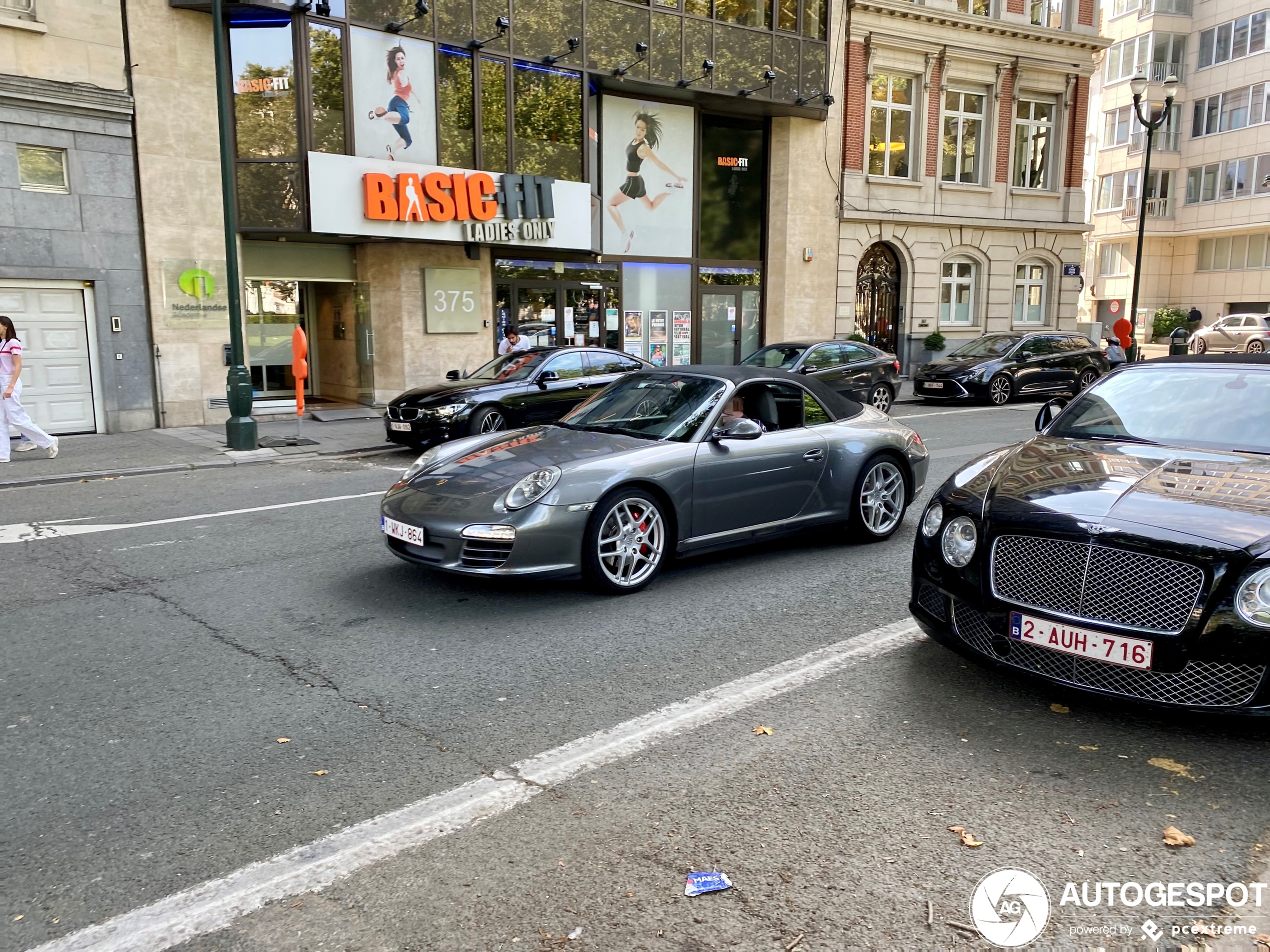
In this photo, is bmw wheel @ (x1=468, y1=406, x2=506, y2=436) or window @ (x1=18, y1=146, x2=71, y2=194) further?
window @ (x1=18, y1=146, x2=71, y2=194)

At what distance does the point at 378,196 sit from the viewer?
1694cm

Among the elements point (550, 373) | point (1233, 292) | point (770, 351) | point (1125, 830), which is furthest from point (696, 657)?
point (1233, 292)

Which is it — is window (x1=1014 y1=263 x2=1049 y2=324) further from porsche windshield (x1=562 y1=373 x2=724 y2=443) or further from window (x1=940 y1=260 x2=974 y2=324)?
porsche windshield (x1=562 y1=373 x2=724 y2=443)

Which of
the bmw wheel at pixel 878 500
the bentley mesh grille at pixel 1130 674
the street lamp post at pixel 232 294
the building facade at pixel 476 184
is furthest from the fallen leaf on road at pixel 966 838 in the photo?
the building facade at pixel 476 184

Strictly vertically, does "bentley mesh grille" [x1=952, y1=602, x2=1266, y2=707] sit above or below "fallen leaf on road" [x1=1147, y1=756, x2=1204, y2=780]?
above

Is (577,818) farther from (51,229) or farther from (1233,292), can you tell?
(1233,292)

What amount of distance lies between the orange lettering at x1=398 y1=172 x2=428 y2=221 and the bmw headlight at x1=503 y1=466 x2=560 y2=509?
12904mm

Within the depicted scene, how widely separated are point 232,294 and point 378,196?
15.3ft

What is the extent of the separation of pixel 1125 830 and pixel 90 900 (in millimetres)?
3417

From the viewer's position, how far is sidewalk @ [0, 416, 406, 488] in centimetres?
1159

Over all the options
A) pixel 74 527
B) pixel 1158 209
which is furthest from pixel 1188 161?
pixel 74 527

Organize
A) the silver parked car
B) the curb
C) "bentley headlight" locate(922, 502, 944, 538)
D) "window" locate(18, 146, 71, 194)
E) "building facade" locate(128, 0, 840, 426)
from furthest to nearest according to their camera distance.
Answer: the silver parked car < "building facade" locate(128, 0, 840, 426) < "window" locate(18, 146, 71, 194) < the curb < "bentley headlight" locate(922, 502, 944, 538)

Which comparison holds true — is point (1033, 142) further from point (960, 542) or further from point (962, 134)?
point (960, 542)

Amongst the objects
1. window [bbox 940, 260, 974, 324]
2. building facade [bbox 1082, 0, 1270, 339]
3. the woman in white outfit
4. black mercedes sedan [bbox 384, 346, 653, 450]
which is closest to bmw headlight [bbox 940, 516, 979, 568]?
black mercedes sedan [bbox 384, 346, 653, 450]
